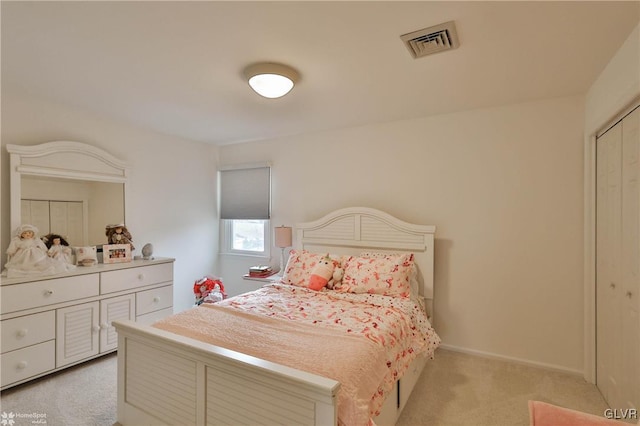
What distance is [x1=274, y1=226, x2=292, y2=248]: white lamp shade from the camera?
12.2 ft

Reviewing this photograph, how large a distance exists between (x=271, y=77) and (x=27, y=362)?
2.82m

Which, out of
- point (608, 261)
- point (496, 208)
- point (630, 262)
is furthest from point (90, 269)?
point (608, 261)

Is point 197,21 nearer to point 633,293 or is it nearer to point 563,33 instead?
point 563,33

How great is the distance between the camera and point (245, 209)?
169 inches

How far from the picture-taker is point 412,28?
168cm

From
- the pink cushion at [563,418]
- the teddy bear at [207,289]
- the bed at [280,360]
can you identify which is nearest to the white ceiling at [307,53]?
the bed at [280,360]

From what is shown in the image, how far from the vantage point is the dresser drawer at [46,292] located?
231 cm

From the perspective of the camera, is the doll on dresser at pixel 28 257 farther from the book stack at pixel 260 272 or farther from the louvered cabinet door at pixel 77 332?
the book stack at pixel 260 272

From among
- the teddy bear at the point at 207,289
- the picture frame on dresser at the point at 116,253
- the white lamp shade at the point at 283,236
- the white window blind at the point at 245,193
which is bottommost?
the teddy bear at the point at 207,289

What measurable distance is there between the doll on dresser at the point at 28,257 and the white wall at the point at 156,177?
0.22 metres

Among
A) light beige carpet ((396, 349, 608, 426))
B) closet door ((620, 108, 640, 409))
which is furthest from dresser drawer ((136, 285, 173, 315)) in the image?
closet door ((620, 108, 640, 409))

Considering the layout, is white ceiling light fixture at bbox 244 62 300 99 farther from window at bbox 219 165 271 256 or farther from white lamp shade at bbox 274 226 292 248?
window at bbox 219 165 271 256

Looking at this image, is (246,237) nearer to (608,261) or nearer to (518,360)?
(518,360)

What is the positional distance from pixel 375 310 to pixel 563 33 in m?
2.04
